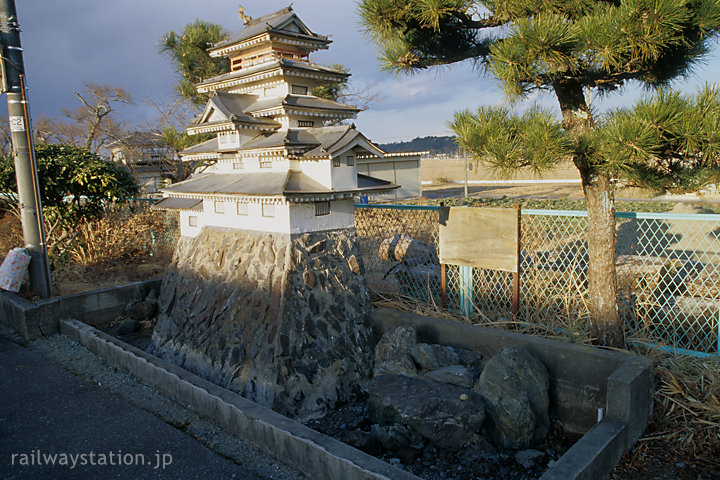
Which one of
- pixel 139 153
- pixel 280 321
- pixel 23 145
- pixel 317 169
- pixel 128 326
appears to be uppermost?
pixel 139 153

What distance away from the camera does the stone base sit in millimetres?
5602

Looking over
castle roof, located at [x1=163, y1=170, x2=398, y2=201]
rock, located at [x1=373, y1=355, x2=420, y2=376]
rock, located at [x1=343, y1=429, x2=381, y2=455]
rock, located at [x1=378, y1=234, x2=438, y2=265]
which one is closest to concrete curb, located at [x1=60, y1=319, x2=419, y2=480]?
rock, located at [x1=343, y1=429, x2=381, y2=455]

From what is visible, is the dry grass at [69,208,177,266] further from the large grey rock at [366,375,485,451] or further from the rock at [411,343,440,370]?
the large grey rock at [366,375,485,451]

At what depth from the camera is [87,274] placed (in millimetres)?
9781

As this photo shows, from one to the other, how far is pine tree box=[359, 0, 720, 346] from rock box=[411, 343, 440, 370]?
1737 mm

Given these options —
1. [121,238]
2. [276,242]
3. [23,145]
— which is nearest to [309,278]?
[276,242]

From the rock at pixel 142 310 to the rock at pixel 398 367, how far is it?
4716mm

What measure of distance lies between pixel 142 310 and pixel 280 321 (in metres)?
3.87

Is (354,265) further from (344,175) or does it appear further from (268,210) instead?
(268,210)

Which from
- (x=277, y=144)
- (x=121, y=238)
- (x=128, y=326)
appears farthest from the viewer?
(x=121, y=238)

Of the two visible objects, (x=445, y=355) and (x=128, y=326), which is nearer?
(x=445, y=355)

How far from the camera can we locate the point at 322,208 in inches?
242

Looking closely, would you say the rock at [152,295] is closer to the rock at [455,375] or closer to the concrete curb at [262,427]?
the concrete curb at [262,427]

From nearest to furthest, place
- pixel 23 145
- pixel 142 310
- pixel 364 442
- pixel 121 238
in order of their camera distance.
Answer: pixel 364 442 < pixel 23 145 < pixel 142 310 < pixel 121 238
